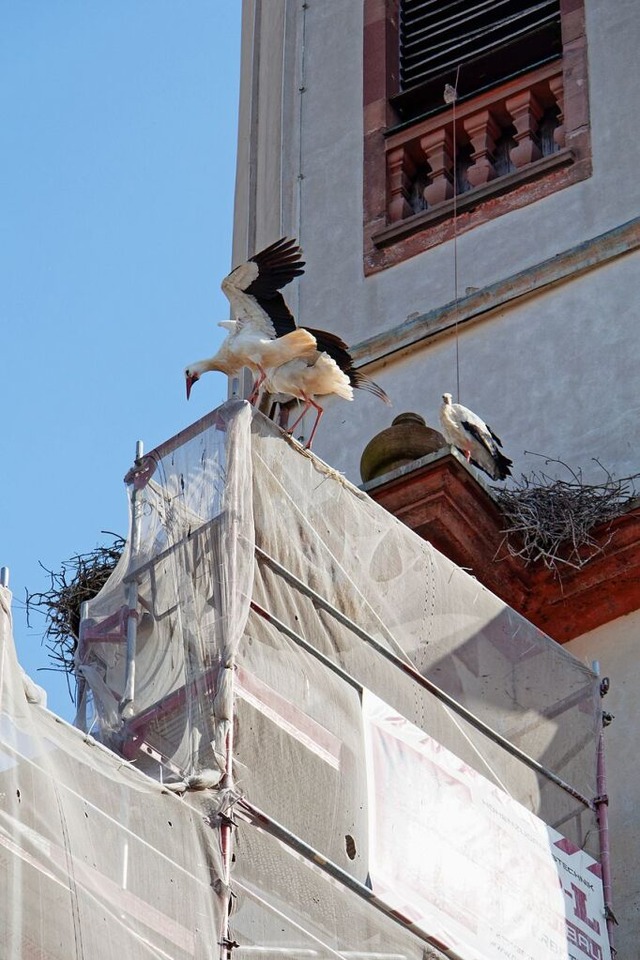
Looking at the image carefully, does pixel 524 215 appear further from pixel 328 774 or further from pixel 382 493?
pixel 328 774

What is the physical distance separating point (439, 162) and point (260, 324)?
2696 mm

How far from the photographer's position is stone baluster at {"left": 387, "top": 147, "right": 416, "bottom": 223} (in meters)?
14.2

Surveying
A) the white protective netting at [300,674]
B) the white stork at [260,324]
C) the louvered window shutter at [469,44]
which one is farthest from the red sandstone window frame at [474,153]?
the white protective netting at [300,674]

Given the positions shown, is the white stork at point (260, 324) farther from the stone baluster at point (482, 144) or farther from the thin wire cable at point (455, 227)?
the stone baluster at point (482, 144)

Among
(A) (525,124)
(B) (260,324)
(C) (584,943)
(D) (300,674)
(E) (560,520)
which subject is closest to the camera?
(D) (300,674)

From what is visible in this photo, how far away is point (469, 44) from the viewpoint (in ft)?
48.5

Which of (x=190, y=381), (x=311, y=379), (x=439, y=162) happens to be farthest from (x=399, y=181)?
(x=311, y=379)

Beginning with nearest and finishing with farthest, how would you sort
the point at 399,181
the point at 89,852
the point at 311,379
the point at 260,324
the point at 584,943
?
the point at 89,852, the point at 584,943, the point at 311,379, the point at 260,324, the point at 399,181

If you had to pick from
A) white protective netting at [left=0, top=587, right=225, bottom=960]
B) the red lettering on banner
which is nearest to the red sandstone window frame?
the red lettering on banner

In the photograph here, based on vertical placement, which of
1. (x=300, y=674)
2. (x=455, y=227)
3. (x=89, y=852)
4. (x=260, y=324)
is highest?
(x=455, y=227)

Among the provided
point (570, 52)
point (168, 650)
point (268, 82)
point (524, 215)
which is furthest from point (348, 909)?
point (268, 82)

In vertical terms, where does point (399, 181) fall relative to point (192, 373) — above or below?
above

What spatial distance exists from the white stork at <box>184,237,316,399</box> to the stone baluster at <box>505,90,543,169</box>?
6.55ft

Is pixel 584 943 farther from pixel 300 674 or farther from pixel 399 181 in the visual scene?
pixel 399 181
